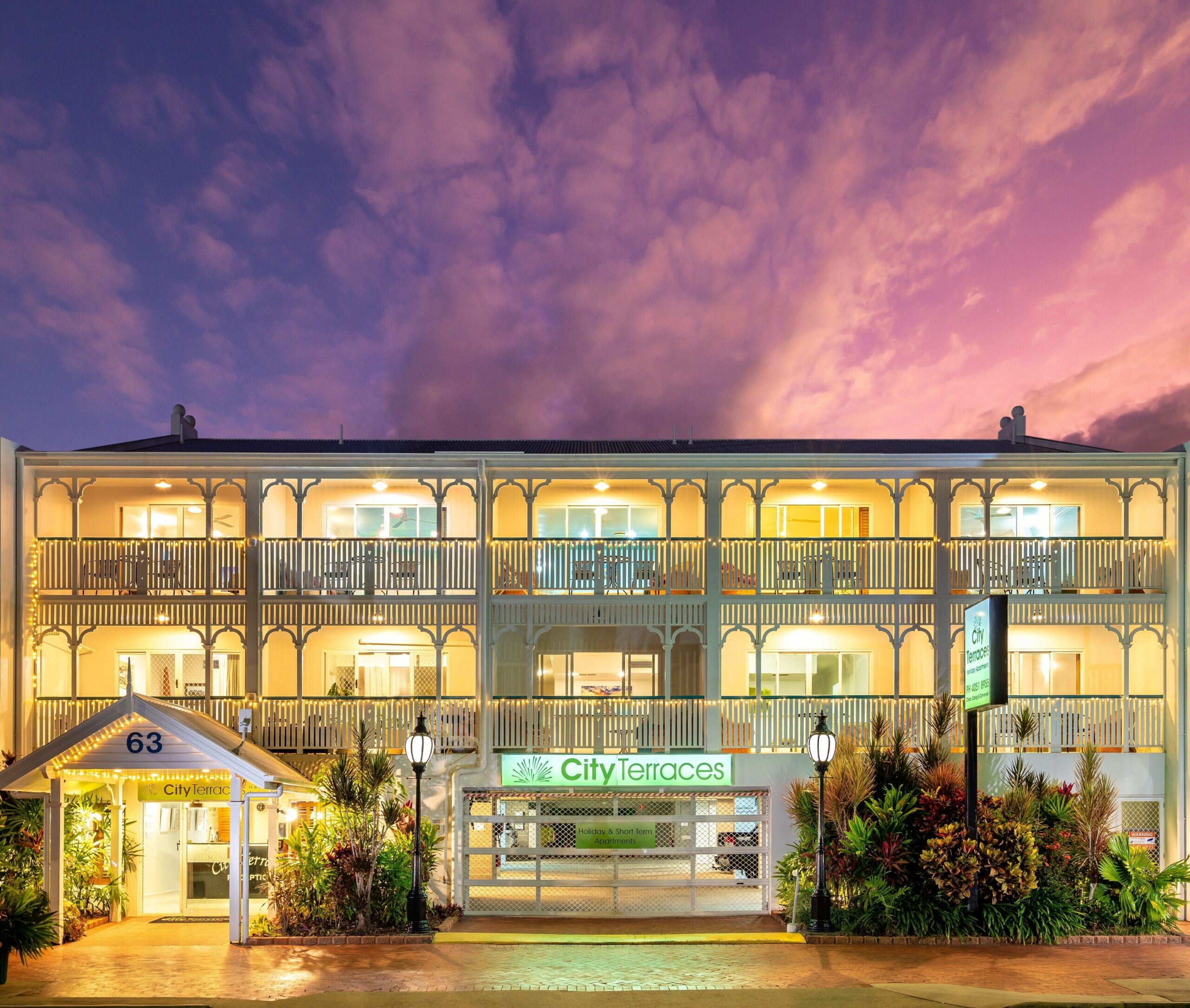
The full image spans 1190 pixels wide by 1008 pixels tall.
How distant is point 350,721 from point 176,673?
481cm

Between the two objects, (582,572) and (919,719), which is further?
(582,572)

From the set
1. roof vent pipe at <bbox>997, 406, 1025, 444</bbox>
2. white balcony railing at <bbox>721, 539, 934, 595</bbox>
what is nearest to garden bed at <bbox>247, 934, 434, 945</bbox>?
white balcony railing at <bbox>721, 539, 934, 595</bbox>

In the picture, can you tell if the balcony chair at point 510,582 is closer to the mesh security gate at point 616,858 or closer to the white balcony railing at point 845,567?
the mesh security gate at point 616,858

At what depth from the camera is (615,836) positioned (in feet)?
55.0

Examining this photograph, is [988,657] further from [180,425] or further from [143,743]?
[180,425]

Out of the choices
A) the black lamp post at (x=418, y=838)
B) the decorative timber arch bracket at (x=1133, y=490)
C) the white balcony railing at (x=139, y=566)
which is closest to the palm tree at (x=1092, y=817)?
the decorative timber arch bracket at (x=1133, y=490)

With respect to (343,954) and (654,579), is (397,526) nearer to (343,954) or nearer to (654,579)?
(654,579)

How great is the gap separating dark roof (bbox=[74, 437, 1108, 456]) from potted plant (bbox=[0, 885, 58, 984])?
37.7 ft

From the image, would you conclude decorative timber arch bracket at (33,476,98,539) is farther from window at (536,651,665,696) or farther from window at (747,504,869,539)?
window at (747,504,869,539)

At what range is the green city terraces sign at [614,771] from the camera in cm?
1691

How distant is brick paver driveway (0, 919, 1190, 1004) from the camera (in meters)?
11.7

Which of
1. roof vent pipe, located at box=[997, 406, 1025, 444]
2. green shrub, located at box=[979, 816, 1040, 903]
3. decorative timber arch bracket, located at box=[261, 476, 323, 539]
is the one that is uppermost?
roof vent pipe, located at box=[997, 406, 1025, 444]

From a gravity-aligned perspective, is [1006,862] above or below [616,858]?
above

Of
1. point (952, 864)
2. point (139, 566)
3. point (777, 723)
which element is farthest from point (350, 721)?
point (952, 864)
